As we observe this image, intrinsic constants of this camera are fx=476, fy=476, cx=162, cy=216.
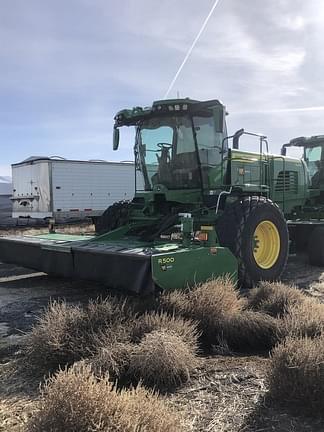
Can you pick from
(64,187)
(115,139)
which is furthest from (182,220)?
(64,187)

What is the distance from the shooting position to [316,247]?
10508 millimetres

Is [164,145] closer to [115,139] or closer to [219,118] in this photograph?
[115,139]

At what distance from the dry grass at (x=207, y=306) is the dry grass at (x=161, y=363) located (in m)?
0.98

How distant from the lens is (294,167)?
11570 mm

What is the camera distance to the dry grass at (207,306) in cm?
493

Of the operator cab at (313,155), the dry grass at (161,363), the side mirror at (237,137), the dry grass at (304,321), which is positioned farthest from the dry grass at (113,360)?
the operator cab at (313,155)

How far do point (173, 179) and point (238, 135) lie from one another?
143cm

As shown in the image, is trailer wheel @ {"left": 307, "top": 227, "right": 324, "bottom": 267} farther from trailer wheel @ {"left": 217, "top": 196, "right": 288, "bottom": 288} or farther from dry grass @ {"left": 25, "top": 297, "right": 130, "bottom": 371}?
dry grass @ {"left": 25, "top": 297, "right": 130, "bottom": 371}

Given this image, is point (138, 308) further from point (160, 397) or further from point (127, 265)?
point (160, 397)

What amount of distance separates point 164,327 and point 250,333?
99 cm

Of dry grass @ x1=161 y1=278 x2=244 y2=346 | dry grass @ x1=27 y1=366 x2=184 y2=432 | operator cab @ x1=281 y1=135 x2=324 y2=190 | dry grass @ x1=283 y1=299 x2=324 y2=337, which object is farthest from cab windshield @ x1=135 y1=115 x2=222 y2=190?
dry grass @ x1=27 y1=366 x2=184 y2=432

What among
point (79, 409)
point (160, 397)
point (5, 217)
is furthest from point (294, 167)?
point (5, 217)

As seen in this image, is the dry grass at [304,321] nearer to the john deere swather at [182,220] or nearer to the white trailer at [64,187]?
the john deere swather at [182,220]

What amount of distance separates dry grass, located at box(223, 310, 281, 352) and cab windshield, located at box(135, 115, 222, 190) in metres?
4.10
